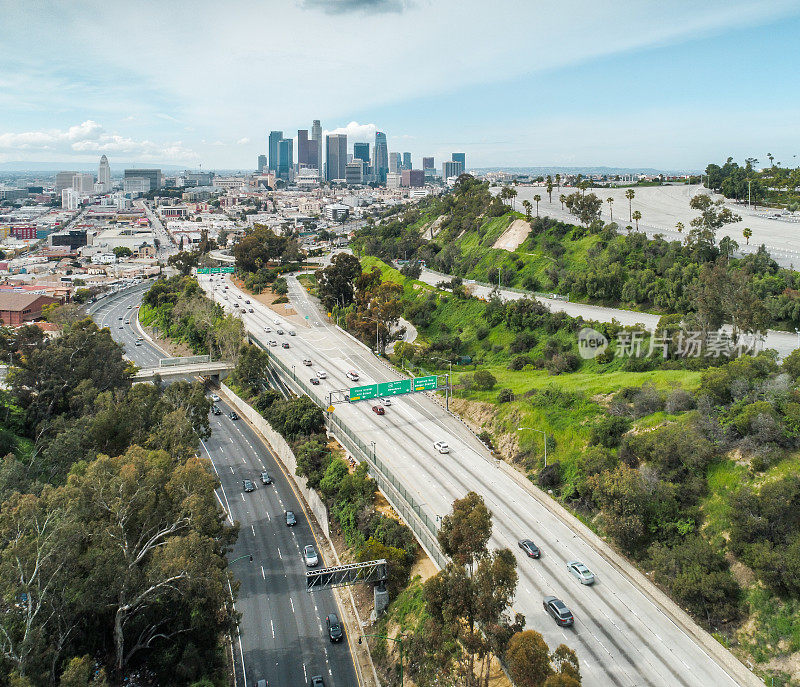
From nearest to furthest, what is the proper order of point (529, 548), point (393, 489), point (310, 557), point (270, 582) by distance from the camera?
point (529, 548)
point (393, 489)
point (270, 582)
point (310, 557)

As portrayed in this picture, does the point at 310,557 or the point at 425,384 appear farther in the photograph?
the point at 425,384

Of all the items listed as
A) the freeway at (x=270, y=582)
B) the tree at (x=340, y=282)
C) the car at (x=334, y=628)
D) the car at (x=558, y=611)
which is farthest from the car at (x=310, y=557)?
the tree at (x=340, y=282)

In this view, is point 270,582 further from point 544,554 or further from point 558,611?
point 558,611

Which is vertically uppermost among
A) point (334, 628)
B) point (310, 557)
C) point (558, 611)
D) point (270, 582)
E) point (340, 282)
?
point (340, 282)

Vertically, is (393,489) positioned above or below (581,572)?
above

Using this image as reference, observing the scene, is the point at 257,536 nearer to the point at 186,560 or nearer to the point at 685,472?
the point at 186,560

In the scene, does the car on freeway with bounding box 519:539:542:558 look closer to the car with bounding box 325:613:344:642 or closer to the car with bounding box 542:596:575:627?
the car with bounding box 542:596:575:627

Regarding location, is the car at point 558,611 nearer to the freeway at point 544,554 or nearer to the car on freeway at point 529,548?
the freeway at point 544,554

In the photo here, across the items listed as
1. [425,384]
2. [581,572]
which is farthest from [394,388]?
[581,572]
